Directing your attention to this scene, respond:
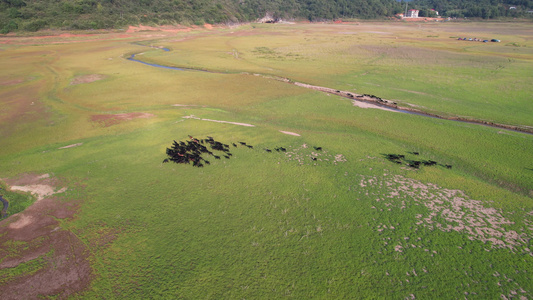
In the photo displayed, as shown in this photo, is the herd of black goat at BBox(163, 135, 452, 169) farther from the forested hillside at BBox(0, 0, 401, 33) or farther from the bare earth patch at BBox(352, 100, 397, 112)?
the forested hillside at BBox(0, 0, 401, 33)

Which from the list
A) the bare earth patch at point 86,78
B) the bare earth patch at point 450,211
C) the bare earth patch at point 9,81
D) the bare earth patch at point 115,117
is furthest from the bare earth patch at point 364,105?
the bare earth patch at point 9,81

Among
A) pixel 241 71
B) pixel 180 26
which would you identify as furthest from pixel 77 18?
pixel 241 71

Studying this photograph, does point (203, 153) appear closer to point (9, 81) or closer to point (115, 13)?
point (9, 81)

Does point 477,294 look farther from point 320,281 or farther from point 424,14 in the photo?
point 424,14

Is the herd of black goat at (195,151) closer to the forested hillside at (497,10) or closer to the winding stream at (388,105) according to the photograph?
the winding stream at (388,105)

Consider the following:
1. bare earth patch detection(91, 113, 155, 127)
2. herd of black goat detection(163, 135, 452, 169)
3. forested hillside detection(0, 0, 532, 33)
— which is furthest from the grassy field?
forested hillside detection(0, 0, 532, 33)

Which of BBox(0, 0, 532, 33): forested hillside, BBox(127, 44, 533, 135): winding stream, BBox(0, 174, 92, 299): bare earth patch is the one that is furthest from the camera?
BBox(0, 0, 532, 33): forested hillside
